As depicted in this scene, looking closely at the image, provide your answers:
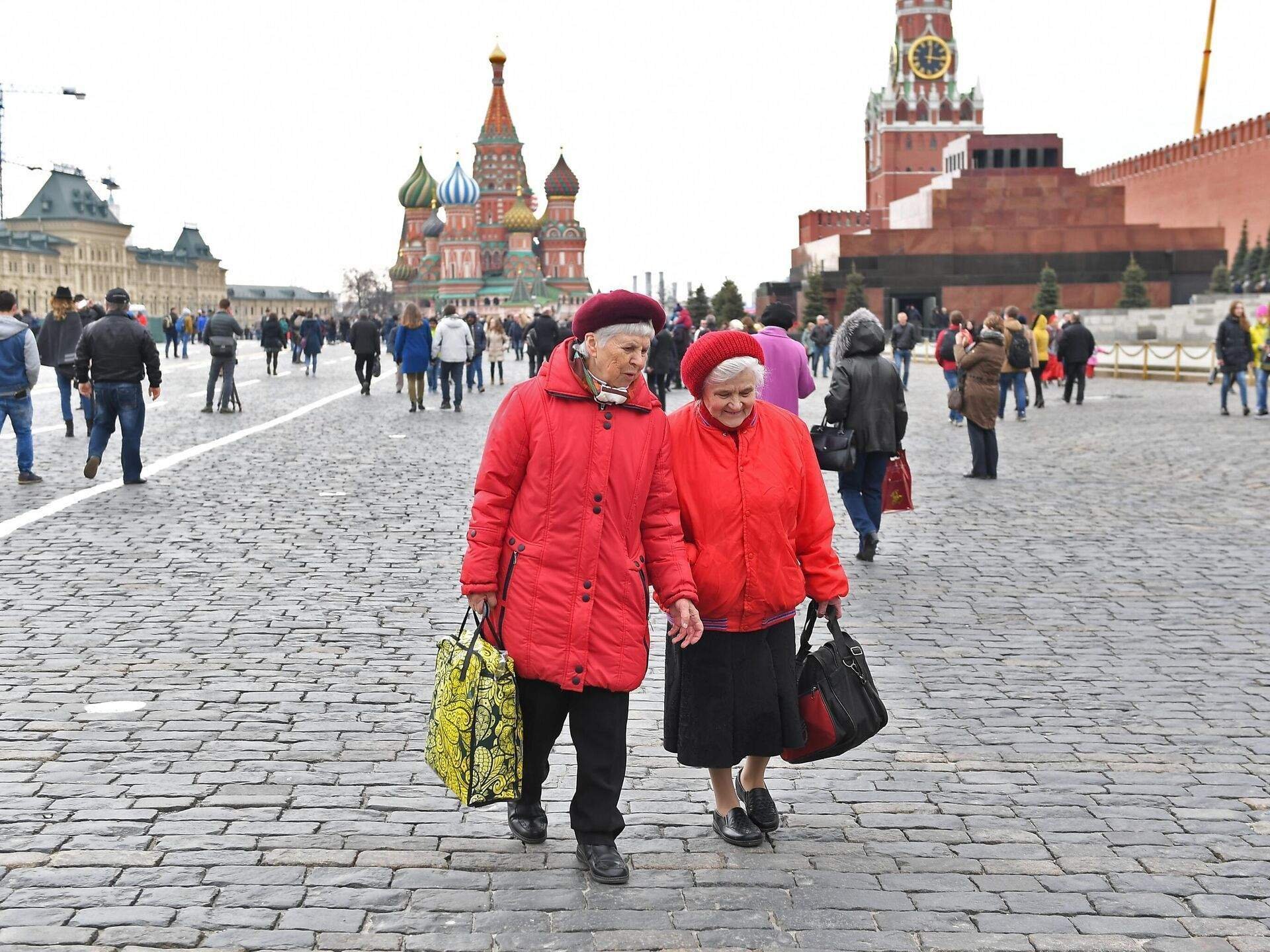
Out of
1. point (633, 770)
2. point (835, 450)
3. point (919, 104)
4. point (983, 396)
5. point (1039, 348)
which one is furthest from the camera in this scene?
point (919, 104)

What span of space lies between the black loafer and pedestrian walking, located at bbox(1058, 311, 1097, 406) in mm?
19751

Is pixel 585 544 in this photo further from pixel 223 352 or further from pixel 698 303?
pixel 698 303

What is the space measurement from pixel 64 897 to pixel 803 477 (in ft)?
7.06

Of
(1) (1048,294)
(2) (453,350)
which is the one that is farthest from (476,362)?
(1) (1048,294)

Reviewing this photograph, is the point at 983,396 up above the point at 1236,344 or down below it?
below

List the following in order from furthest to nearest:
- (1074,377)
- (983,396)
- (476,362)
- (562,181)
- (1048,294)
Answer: (562,181) → (1048,294) → (476,362) → (1074,377) → (983,396)

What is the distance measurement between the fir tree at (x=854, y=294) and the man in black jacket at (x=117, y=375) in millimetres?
48484

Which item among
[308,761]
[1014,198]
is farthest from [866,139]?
[308,761]

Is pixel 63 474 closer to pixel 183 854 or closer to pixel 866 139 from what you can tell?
pixel 183 854

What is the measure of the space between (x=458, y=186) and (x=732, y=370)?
126 metres

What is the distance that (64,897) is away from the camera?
378 centimetres

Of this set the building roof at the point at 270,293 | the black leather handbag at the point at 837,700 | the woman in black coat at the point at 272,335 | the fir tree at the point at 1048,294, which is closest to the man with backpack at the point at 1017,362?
the black leather handbag at the point at 837,700

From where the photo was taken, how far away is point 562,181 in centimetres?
13225

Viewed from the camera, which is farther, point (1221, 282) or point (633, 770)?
point (1221, 282)
